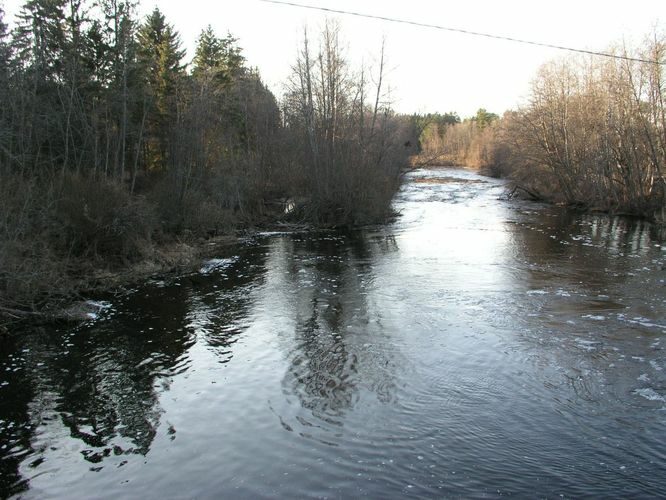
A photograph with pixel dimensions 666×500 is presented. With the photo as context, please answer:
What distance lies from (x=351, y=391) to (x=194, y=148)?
19.0 m

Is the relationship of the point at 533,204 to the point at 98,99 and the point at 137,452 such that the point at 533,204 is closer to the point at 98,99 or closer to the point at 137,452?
the point at 98,99

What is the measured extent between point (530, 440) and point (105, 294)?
40.3 feet

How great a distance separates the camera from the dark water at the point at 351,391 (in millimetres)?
5953

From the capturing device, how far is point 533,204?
131 ft

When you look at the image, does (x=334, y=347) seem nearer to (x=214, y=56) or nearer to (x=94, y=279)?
(x=94, y=279)

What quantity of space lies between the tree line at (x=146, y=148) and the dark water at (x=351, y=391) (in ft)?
9.91

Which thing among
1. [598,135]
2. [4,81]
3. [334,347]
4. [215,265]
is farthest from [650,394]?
[598,135]

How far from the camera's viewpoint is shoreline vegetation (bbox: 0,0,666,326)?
1599 cm

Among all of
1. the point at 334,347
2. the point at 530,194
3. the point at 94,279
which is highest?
the point at 94,279

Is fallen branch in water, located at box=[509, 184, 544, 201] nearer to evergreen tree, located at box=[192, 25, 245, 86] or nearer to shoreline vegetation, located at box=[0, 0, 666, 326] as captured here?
shoreline vegetation, located at box=[0, 0, 666, 326]

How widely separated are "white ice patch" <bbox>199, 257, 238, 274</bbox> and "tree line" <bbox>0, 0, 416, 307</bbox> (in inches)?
85.1

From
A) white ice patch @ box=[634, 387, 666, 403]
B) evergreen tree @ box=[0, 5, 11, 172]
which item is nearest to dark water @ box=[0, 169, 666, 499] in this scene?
white ice patch @ box=[634, 387, 666, 403]

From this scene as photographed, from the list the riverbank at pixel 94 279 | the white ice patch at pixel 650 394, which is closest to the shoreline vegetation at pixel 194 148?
the riverbank at pixel 94 279

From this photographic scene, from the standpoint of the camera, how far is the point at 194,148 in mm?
24266
